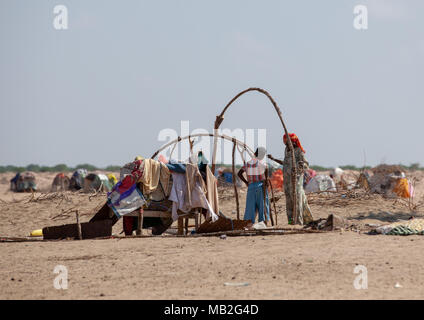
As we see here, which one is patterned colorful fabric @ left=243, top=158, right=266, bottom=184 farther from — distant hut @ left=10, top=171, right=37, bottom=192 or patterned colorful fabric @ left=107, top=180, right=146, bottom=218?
distant hut @ left=10, top=171, right=37, bottom=192

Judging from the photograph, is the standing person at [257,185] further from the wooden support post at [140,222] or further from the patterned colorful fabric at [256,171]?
the wooden support post at [140,222]

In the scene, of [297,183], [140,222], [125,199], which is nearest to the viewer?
[125,199]

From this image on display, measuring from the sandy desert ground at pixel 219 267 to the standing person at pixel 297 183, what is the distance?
1.32 metres

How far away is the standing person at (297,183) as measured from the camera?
11.3 metres

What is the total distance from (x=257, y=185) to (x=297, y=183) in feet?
2.34

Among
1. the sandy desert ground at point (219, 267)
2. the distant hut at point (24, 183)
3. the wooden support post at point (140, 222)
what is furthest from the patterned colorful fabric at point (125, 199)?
the distant hut at point (24, 183)

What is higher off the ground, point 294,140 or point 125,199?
point 294,140

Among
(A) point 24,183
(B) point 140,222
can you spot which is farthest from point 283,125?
(A) point 24,183

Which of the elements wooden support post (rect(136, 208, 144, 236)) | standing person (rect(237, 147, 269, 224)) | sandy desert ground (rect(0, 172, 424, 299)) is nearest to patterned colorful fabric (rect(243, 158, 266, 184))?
standing person (rect(237, 147, 269, 224))

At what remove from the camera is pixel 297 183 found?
11.3 m

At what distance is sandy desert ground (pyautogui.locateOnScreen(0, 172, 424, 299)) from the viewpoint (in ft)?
19.3

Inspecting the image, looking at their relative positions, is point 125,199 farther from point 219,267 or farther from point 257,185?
point 219,267
